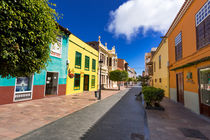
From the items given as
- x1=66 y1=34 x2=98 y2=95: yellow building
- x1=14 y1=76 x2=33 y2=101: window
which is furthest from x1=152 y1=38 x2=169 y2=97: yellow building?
x1=14 y1=76 x2=33 y2=101: window

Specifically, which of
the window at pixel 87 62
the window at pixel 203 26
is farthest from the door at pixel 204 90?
the window at pixel 87 62

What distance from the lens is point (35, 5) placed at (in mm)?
3381

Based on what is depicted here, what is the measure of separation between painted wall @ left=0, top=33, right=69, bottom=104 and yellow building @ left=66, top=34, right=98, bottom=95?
0.76 m

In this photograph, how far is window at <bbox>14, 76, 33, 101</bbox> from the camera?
796cm

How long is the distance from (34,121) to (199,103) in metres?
8.60

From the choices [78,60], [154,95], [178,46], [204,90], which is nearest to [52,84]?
[78,60]

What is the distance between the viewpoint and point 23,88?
8461mm

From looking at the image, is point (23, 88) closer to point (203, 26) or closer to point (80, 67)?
point (80, 67)

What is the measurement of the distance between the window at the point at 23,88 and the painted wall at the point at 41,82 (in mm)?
286

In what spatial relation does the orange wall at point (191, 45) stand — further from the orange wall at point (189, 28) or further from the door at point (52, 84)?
the door at point (52, 84)

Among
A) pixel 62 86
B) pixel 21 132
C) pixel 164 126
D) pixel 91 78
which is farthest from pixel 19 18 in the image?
pixel 91 78

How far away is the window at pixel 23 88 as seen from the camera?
7964mm

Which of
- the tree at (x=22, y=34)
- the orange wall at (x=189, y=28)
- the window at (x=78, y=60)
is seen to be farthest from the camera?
the window at (x=78, y=60)

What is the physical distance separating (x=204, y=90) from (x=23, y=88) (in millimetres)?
12420
